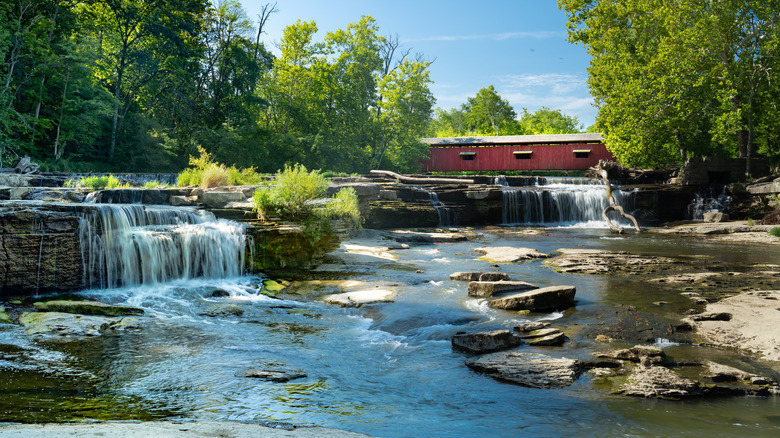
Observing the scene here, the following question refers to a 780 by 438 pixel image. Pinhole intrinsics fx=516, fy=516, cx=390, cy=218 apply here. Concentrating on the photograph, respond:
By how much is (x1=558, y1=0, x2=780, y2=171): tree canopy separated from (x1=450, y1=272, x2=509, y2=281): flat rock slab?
20291 millimetres

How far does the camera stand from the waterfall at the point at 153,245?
29.4ft

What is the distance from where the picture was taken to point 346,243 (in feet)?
41.5

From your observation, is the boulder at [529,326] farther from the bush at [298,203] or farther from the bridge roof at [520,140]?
the bridge roof at [520,140]

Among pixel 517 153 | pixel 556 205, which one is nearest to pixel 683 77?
pixel 556 205

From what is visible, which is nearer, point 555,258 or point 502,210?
point 555,258

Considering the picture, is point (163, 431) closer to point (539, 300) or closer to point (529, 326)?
point (529, 326)

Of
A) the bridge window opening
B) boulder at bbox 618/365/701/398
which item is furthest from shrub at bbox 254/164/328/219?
the bridge window opening

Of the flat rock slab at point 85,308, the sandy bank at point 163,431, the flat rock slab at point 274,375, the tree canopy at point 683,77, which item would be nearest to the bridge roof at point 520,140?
the tree canopy at point 683,77

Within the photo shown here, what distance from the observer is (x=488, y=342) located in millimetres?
5770

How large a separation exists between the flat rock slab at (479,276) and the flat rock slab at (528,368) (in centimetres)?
377

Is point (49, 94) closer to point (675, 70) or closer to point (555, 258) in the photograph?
point (555, 258)

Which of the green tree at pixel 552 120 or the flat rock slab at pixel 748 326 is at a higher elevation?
the green tree at pixel 552 120

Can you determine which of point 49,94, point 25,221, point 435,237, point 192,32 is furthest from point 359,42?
point 25,221

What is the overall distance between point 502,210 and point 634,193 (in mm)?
6525
